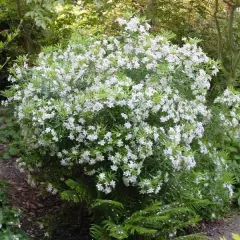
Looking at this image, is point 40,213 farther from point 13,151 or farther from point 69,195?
point 13,151

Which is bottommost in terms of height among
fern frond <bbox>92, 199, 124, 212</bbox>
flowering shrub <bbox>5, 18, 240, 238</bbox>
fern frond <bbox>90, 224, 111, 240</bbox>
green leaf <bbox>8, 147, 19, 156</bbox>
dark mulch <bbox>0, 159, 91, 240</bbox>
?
dark mulch <bbox>0, 159, 91, 240</bbox>

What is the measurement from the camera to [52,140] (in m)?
3.95

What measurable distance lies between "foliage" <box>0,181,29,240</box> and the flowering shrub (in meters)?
0.44

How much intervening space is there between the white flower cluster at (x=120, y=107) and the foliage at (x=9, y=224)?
616 millimetres

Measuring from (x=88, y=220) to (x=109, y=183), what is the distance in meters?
1.03

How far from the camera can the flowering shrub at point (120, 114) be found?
12.5ft

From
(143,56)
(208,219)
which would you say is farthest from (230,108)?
(143,56)

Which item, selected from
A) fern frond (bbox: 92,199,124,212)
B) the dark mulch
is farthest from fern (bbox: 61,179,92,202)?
the dark mulch

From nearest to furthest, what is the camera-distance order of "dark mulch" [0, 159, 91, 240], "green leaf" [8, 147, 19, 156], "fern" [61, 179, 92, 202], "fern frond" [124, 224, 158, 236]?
"fern frond" [124, 224, 158, 236], "fern" [61, 179, 92, 202], "dark mulch" [0, 159, 91, 240], "green leaf" [8, 147, 19, 156]

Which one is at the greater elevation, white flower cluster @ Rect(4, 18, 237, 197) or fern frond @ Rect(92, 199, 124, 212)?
white flower cluster @ Rect(4, 18, 237, 197)

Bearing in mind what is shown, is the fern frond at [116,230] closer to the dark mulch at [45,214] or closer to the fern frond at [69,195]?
the fern frond at [69,195]

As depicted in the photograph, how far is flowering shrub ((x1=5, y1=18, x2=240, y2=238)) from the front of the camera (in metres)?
3.80

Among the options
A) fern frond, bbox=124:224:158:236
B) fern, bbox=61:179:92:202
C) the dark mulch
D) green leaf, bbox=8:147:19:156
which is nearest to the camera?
fern frond, bbox=124:224:158:236

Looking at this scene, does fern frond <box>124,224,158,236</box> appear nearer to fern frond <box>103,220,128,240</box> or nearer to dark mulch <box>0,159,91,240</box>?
fern frond <box>103,220,128,240</box>
